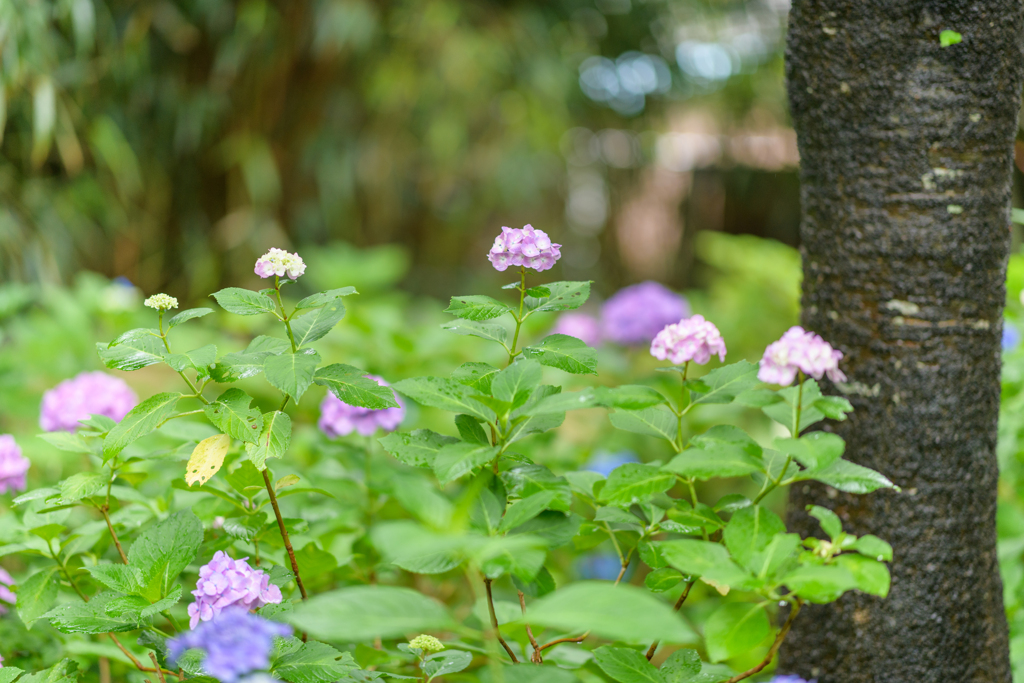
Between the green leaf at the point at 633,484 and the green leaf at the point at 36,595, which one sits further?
the green leaf at the point at 36,595

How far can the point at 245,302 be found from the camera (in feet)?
2.07

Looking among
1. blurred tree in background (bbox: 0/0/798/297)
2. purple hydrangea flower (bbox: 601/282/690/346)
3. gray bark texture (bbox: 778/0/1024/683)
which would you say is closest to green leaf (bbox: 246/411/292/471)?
gray bark texture (bbox: 778/0/1024/683)

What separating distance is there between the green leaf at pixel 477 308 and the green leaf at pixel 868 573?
0.33 metres

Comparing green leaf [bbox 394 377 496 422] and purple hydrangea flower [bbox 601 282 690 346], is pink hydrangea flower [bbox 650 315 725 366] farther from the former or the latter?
purple hydrangea flower [bbox 601 282 690 346]

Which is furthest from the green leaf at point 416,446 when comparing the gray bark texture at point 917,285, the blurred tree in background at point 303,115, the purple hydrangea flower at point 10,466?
the blurred tree in background at point 303,115

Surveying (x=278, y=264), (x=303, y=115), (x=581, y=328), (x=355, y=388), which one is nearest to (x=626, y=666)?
(x=355, y=388)

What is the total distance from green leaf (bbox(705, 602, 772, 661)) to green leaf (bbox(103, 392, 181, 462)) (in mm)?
472

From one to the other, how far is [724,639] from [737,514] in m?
0.09

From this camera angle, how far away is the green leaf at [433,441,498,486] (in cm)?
54

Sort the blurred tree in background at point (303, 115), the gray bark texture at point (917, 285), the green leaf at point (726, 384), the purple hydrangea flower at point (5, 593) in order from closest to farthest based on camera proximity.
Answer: the green leaf at point (726, 384)
the gray bark texture at point (917, 285)
the purple hydrangea flower at point (5, 593)
the blurred tree in background at point (303, 115)

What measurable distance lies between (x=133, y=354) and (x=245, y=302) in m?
0.10

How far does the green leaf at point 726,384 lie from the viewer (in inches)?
23.5

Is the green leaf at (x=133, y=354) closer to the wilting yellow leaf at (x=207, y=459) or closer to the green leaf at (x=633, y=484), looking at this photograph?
the wilting yellow leaf at (x=207, y=459)

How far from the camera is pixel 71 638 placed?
2.84ft
